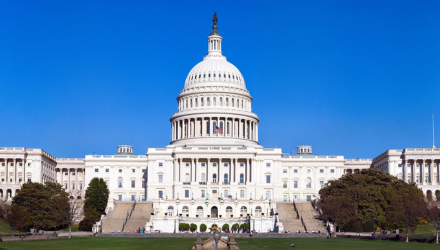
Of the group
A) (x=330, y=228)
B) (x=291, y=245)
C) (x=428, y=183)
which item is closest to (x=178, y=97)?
(x=428, y=183)

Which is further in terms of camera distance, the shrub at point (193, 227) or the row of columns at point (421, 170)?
the row of columns at point (421, 170)

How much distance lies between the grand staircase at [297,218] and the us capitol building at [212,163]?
49.7 feet

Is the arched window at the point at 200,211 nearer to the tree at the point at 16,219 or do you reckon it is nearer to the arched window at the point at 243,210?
the arched window at the point at 243,210

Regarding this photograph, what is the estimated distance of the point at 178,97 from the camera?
183375 millimetres

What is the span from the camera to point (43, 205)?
12325 centimetres

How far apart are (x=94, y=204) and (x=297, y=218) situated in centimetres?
3739

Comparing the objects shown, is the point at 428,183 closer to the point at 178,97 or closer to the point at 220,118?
the point at 220,118

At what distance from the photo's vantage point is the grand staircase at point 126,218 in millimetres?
119938

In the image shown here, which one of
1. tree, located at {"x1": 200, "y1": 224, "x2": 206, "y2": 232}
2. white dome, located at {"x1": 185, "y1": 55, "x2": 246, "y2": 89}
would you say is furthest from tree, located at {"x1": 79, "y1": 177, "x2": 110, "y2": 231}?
white dome, located at {"x1": 185, "y1": 55, "x2": 246, "y2": 89}

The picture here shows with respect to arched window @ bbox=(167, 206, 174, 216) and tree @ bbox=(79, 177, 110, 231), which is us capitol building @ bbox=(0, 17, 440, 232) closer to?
arched window @ bbox=(167, 206, 174, 216)

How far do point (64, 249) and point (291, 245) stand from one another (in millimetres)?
21569

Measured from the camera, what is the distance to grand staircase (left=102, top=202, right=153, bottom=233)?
11994cm

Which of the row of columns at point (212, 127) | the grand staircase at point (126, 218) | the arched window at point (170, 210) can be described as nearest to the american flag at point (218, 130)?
the row of columns at point (212, 127)

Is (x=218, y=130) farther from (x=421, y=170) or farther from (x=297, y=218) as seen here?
(x=297, y=218)
